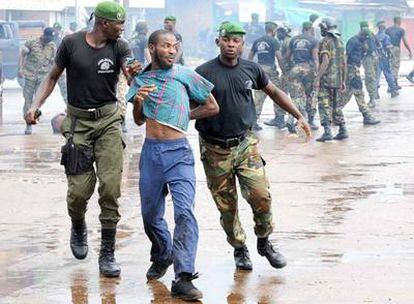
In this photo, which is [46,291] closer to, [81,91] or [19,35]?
[81,91]

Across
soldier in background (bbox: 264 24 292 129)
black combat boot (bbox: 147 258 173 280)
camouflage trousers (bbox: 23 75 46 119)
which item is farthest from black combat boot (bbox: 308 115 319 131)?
black combat boot (bbox: 147 258 173 280)

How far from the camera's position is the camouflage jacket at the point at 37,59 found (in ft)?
61.7

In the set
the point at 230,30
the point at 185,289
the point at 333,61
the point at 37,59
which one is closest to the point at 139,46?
the point at 37,59

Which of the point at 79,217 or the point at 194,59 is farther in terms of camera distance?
the point at 194,59

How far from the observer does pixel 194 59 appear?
47031 millimetres

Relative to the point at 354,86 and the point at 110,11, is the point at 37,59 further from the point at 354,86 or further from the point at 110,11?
the point at 110,11

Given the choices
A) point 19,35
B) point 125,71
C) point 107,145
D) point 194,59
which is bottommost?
point 194,59

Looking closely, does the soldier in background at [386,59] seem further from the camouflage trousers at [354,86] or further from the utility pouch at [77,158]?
the utility pouch at [77,158]

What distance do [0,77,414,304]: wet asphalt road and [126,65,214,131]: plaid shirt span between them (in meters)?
1.03

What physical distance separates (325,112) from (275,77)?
2.41 m

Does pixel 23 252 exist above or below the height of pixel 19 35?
above

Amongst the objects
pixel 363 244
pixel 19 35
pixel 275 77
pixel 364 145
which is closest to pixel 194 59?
pixel 19 35

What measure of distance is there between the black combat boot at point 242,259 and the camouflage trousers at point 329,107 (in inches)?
355

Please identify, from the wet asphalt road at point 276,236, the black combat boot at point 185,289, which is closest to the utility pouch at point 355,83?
the wet asphalt road at point 276,236
